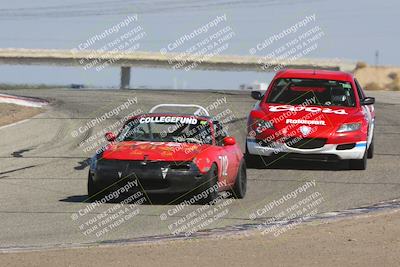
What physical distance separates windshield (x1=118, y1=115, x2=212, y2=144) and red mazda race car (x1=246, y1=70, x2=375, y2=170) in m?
2.75

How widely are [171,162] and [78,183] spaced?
3.11m

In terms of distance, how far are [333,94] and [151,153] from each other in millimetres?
5489

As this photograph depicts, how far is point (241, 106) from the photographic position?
85.8 ft

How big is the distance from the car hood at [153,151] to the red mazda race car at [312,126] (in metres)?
3.30

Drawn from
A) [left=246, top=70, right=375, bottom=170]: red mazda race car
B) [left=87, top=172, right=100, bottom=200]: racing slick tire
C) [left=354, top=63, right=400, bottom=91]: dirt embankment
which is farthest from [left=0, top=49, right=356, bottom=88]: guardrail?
[left=87, top=172, right=100, bottom=200]: racing slick tire

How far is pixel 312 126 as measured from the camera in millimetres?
14977

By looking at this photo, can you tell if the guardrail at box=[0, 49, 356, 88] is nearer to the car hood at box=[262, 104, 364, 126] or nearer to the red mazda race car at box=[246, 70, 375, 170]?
the red mazda race car at box=[246, 70, 375, 170]

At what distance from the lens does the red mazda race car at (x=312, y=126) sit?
1495cm

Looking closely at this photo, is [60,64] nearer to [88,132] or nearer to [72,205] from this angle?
[88,132]

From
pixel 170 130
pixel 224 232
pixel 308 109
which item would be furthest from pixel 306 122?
pixel 224 232

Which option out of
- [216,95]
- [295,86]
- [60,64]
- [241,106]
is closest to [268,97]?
[295,86]

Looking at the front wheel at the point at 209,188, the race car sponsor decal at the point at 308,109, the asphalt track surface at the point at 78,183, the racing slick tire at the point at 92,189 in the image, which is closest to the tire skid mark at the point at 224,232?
the asphalt track surface at the point at 78,183

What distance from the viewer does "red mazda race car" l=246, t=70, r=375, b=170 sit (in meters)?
15.0

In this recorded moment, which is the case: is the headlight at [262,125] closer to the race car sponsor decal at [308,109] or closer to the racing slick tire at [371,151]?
the race car sponsor decal at [308,109]
